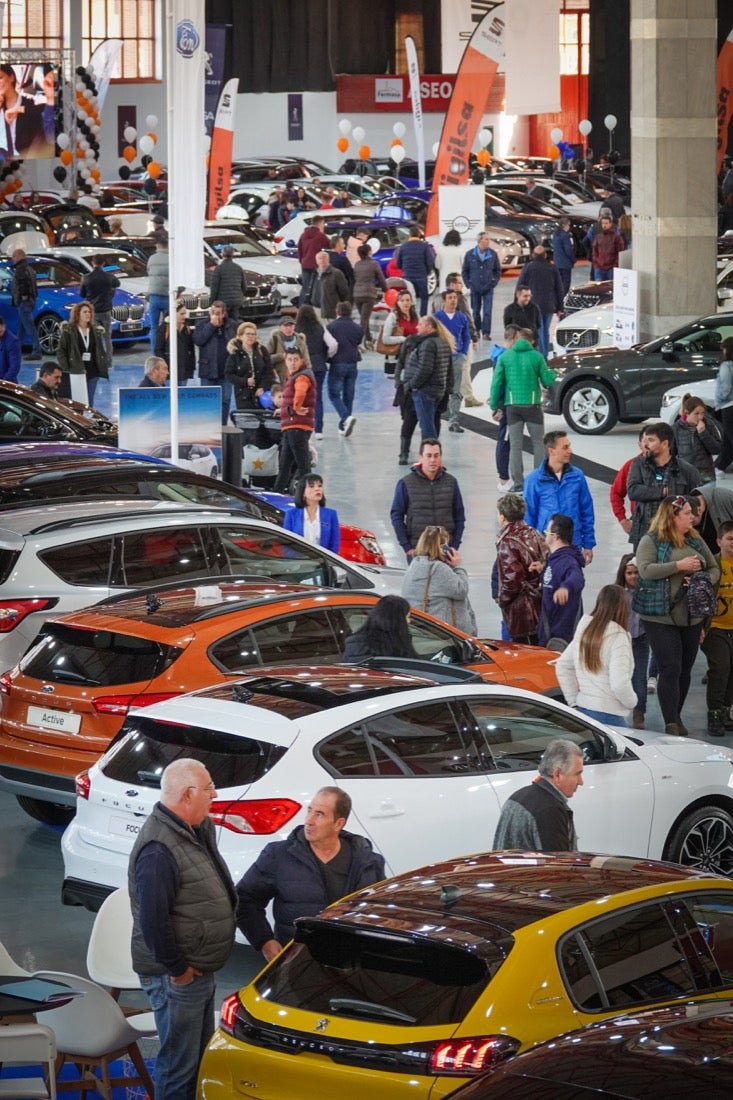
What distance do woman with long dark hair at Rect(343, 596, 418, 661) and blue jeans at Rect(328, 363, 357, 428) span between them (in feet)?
37.9

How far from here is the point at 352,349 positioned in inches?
826

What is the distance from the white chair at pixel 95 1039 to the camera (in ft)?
20.5

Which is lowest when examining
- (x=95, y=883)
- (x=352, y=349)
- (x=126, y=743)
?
(x=95, y=883)

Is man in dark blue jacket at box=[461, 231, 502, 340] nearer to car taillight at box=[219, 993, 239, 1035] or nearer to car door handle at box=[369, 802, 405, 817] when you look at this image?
car door handle at box=[369, 802, 405, 817]

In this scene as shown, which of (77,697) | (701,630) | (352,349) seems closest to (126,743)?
(77,697)

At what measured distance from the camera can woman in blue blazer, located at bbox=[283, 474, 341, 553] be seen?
513 inches

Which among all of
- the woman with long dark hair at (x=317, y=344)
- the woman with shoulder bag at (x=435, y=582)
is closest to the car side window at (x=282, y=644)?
the woman with shoulder bag at (x=435, y=582)

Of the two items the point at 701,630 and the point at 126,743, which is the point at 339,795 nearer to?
the point at 126,743

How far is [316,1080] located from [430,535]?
6.36 m

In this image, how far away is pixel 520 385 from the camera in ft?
58.4

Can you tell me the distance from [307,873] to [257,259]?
26.8 m

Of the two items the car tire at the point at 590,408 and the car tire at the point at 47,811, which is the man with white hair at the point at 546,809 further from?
the car tire at the point at 590,408

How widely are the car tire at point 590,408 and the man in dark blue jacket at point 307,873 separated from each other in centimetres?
1577

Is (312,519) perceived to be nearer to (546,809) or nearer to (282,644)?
(282,644)
